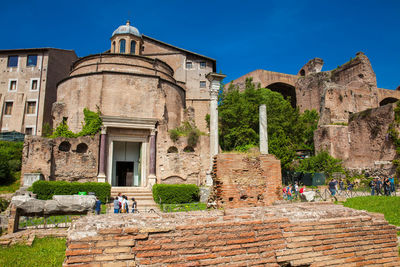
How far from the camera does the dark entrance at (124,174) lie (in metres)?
24.0

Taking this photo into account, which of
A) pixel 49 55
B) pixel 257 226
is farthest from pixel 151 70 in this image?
pixel 257 226

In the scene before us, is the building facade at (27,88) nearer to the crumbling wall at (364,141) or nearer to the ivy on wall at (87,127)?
the ivy on wall at (87,127)

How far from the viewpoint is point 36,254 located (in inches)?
302

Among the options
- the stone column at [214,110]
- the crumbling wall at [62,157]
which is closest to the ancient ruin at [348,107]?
the stone column at [214,110]

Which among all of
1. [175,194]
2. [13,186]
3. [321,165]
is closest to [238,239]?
[175,194]

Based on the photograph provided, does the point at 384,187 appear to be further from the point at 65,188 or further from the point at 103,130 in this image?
the point at 103,130

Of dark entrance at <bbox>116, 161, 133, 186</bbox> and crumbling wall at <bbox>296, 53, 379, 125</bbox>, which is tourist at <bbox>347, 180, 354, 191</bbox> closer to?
crumbling wall at <bbox>296, 53, 379, 125</bbox>

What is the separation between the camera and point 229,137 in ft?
85.0

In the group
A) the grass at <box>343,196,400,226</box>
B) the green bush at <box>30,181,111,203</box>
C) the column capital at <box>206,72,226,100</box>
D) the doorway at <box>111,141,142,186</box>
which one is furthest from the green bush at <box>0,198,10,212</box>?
the grass at <box>343,196,400,226</box>

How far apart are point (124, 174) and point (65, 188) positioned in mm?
7227

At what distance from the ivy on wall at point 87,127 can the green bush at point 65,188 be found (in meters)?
5.08

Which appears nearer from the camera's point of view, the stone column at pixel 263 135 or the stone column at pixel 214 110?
the stone column at pixel 263 135

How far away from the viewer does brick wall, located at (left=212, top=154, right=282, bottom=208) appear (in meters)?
10.1

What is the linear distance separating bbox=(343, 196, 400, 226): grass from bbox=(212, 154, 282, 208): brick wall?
13.1 feet
